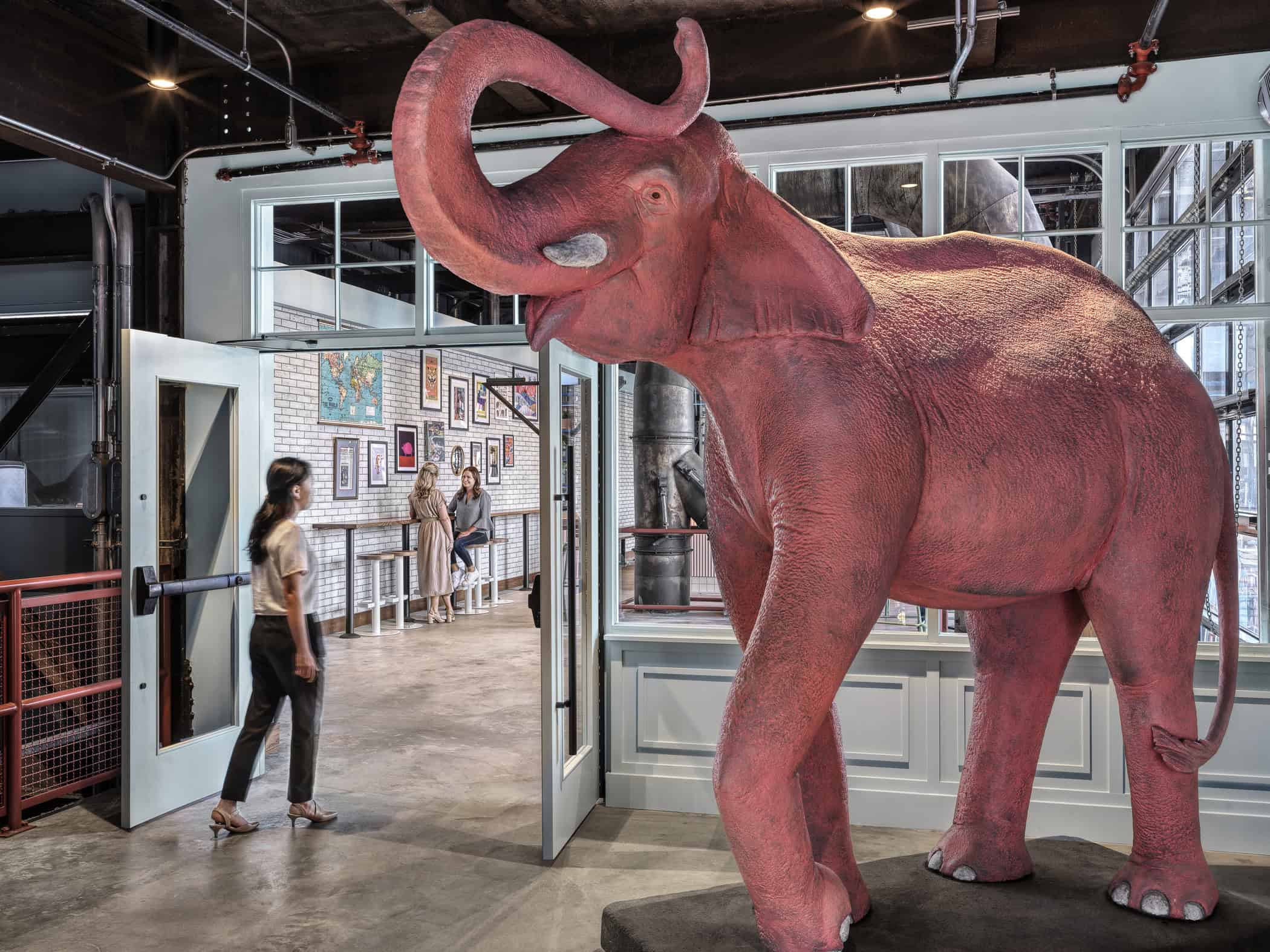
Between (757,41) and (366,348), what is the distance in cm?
256

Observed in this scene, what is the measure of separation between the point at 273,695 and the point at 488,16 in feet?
10.7

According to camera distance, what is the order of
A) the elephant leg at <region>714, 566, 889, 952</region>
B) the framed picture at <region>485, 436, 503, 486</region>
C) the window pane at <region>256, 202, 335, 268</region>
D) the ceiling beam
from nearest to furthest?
the elephant leg at <region>714, 566, 889, 952</region> < the ceiling beam < the window pane at <region>256, 202, 335, 268</region> < the framed picture at <region>485, 436, 503, 486</region>

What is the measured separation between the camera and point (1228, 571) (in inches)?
62.9

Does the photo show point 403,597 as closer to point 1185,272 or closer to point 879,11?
point 1185,272

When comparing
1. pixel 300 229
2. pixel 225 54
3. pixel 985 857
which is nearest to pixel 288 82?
pixel 225 54

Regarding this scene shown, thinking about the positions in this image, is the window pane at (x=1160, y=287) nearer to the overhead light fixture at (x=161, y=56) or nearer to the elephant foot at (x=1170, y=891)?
the overhead light fixture at (x=161, y=56)

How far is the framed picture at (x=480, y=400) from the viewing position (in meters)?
13.6

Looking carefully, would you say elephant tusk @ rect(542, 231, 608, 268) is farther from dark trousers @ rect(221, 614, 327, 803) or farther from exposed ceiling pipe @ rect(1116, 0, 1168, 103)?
dark trousers @ rect(221, 614, 327, 803)

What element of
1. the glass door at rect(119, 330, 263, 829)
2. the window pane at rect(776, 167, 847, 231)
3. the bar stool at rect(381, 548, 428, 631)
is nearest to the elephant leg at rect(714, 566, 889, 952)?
the window pane at rect(776, 167, 847, 231)

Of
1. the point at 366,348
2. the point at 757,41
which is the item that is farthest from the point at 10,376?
the point at 757,41

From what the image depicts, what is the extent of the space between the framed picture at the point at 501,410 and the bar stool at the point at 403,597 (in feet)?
11.0

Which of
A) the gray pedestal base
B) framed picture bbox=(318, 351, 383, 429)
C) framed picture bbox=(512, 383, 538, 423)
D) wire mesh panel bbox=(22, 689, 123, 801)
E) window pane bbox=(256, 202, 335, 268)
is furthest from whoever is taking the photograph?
framed picture bbox=(512, 383, 538, 423)

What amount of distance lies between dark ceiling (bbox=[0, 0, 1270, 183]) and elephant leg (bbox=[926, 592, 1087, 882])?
10.8ft

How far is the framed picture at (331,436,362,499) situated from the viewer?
1042 centimetres
